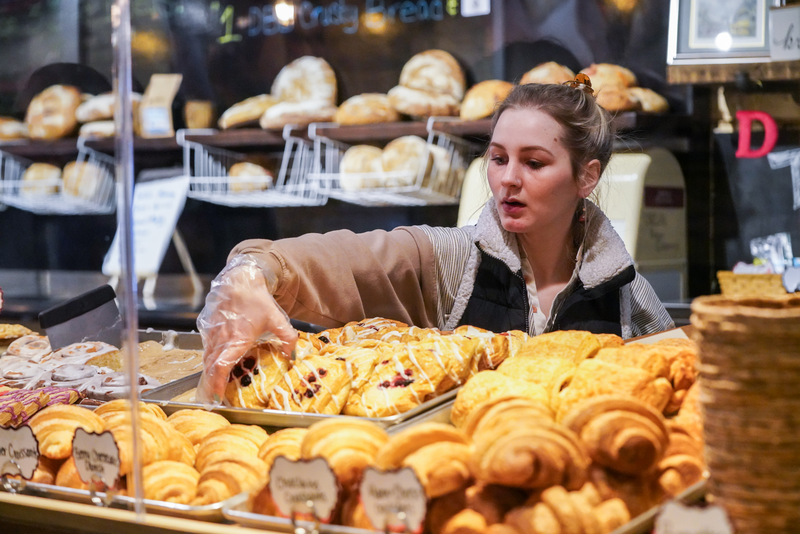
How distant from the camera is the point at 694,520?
29.1 inches

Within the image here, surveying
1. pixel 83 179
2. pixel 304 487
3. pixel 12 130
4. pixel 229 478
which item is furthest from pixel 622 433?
pixel 12 130

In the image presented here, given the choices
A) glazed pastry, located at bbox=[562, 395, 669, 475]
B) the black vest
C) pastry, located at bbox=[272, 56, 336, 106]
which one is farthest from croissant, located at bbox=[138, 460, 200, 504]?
pastry, located at bbox=[272, 56, 336, 106]

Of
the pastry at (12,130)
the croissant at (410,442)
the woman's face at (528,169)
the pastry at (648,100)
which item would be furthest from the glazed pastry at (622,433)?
the pastry at (12,130)

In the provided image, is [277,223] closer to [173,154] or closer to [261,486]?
[173,154]

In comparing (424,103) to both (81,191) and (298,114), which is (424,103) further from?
(81,191)

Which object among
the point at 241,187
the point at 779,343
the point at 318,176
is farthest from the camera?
the point at 241,187

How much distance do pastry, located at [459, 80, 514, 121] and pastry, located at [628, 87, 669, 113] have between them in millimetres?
524

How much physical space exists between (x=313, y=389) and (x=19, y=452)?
47 centimetres

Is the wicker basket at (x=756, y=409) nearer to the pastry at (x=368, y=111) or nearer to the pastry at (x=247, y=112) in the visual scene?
the pastry at (x=368, y=111)

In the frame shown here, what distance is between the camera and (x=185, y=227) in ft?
14.1

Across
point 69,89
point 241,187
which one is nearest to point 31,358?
point 241,187

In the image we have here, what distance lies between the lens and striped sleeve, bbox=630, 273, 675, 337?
2107 millimetres

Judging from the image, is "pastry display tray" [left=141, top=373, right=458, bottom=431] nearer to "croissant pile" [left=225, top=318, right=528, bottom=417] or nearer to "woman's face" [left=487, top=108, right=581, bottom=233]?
"croissant pile" [left=225, top=318, right=528, bottom=417]

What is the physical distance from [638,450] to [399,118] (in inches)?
112
